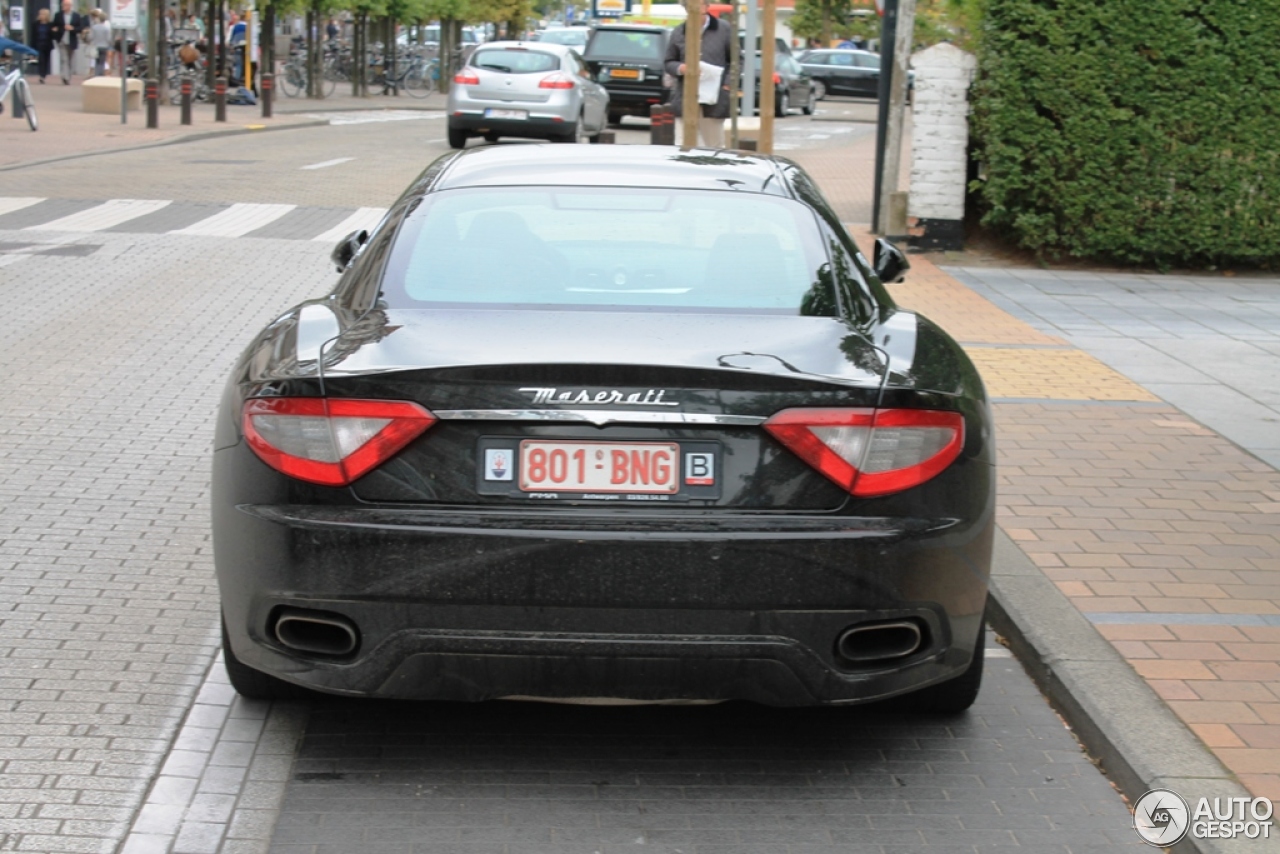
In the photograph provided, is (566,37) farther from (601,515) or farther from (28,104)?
(601,515)

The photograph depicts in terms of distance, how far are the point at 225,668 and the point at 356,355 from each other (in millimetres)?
1176

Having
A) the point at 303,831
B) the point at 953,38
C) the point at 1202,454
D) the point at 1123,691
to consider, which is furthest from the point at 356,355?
the point at 953,38

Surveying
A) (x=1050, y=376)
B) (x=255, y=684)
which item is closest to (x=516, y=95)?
(x=1050, y=376)

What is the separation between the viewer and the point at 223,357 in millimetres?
9648

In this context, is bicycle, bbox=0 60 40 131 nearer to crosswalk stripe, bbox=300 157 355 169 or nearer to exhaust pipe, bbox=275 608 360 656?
crosswalk stripe, bbox=300 157 355 169

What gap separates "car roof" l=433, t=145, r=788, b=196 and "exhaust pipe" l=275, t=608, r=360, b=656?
1.67 m

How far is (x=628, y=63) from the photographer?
32812 millimetres

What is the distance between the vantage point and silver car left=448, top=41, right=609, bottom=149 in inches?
1007

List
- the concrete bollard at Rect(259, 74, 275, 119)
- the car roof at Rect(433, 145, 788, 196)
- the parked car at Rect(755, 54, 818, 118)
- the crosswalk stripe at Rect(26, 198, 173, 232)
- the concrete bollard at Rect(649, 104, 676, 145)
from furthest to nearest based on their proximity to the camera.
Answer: the parked car at Rect(755, 54, 818, 118), the concrete bollard at Rect(259, 74, 275, 119), the concrete bollard at Rect(649, 104, 676, 145), the crosswalk stripe at Rect(26, 198, 173, 232), the car roof at Rect(433, 145, 788, 196)

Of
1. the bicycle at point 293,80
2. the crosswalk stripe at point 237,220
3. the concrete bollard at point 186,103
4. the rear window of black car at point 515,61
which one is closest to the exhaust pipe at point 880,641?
the crosswalk stripe at point 237,220

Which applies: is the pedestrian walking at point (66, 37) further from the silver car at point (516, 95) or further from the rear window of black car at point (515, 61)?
the silver car at point (516, 95)

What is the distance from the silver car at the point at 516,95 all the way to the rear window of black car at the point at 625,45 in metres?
6.54

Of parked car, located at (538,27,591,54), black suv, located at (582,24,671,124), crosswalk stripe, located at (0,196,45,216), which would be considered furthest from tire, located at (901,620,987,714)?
parked car, located at (538,27,591,54)

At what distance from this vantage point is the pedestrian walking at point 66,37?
4334 cm
